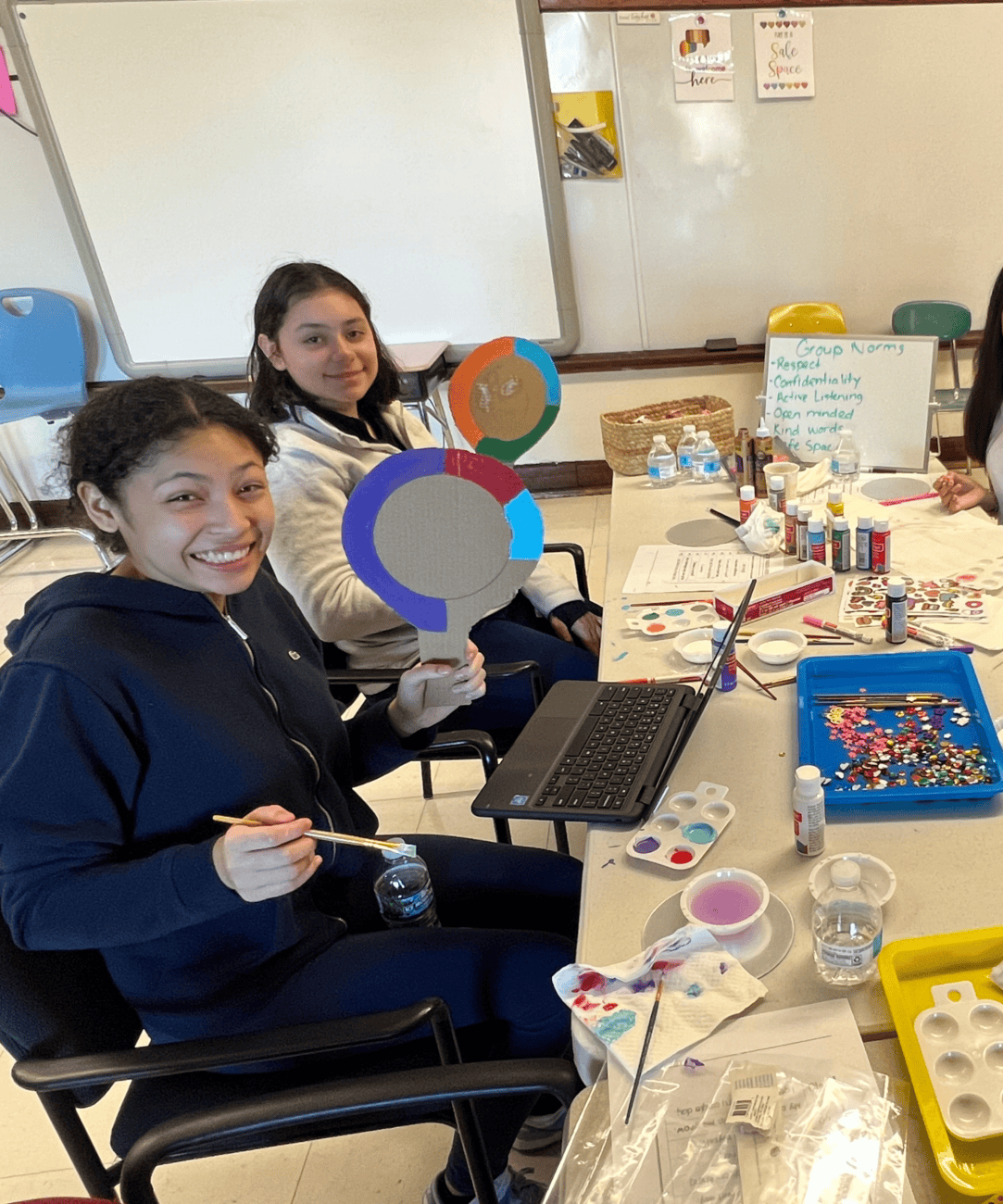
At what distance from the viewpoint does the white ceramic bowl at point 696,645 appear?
4.42 ft

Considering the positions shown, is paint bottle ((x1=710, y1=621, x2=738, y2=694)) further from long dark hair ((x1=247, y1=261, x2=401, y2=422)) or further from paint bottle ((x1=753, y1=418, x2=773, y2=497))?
long dark hair ((x1=247, y1=261, x2=401, y2=422))

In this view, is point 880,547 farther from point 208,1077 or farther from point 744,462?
point 208,1077

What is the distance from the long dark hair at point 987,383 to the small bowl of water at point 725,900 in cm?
153

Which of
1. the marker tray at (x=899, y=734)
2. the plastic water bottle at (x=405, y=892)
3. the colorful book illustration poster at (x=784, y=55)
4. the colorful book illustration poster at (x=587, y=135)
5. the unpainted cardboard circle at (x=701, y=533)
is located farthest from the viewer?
the colorful book illustration poster at (x=587, y=135)

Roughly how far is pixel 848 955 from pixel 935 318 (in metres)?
3.51

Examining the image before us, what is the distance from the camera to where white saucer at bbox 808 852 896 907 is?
2.84 feet

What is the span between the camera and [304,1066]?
1.03 metres

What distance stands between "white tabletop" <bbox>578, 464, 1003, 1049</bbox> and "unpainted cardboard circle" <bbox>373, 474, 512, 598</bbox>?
354mm

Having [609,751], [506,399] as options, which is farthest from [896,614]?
[506,399]

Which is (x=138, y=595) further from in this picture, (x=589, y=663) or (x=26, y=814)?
(x=589, y=663)

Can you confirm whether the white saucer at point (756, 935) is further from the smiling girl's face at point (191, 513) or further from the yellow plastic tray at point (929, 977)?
the smiling girl's face at point (191, 513)

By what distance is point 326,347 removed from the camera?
1.66 metres

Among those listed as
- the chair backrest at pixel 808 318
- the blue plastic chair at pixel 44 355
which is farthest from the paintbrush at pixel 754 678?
the blue plastic chair at pixel 44 355

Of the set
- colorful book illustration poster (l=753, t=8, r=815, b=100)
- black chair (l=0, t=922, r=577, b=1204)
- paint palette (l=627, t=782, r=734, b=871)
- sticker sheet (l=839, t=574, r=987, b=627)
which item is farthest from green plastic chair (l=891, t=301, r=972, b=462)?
black chair (l=0, t=922, r=577, b=1204)
